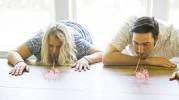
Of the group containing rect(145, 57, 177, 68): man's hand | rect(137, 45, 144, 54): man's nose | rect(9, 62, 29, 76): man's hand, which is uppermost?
rect(137, 45, 144, 54): man's nose

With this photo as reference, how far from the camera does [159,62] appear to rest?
2.38 m

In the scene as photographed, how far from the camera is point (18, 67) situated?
238 centimetres

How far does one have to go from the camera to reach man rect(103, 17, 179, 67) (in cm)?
222

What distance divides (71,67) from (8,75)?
454 millimetres

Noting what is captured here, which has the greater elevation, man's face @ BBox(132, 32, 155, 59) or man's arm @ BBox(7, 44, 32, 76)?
man's face @ BBox(132, 32, 155, 59)

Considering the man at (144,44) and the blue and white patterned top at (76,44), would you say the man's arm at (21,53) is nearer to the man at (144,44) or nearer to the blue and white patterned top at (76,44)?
the blue and white patterned top at (76,44)

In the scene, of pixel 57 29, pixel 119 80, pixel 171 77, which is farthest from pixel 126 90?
pixel 57 29

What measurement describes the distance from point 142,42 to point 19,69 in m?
0.85

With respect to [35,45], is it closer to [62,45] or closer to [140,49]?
[62,45]

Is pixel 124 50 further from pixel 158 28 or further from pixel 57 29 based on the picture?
pixel 57 29

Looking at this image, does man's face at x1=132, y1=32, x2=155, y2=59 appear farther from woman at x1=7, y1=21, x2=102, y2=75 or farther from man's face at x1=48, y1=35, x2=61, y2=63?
man's face at x1=48, y1=35, x2=61, y2=63

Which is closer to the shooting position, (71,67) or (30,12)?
(71,67)

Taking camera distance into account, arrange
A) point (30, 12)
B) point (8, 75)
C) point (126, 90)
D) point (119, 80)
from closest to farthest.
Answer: point (126, 90)
point (119, 80)
point (8, 75)
point (30, 12)

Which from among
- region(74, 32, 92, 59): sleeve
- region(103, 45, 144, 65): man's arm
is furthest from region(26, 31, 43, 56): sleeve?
region(103, 45, 144, 65): man's arm
